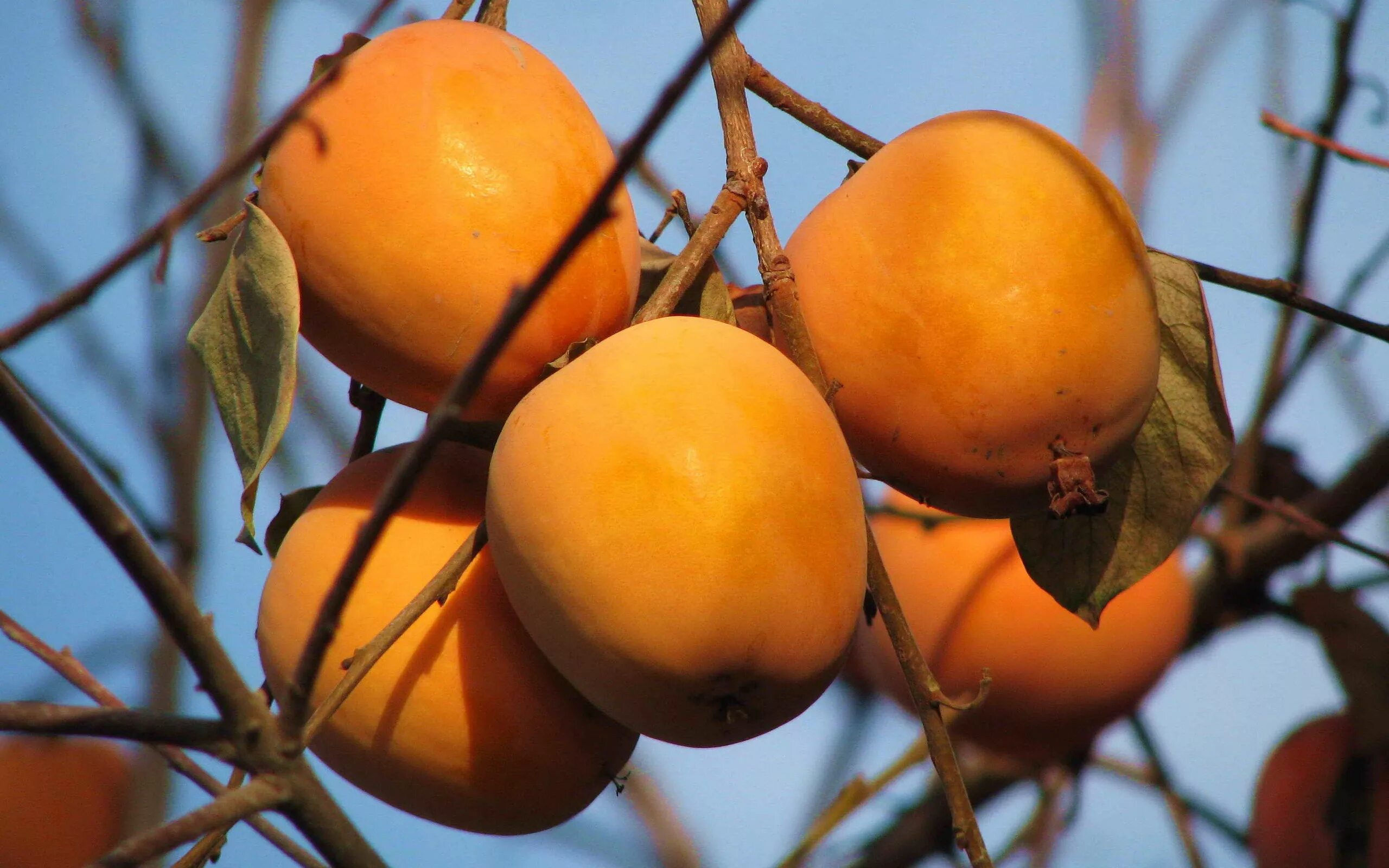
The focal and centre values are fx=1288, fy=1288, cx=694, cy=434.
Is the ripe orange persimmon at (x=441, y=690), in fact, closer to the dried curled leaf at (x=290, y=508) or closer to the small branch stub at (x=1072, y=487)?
the dried curled leaf at (x=290, y=508)

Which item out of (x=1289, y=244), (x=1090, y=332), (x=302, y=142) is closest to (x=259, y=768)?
(x=302, y=142)

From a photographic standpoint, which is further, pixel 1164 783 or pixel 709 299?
pixel 1164 783

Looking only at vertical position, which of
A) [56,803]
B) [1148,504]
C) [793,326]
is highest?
[56,803]

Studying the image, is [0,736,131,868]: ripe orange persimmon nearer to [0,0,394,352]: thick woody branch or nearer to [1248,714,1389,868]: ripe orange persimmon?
[0,0,394,352]: thick woody branch

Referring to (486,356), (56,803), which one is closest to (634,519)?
(486,356)

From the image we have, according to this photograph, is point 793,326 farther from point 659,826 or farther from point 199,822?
point 659,826

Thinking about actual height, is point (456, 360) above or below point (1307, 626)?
above

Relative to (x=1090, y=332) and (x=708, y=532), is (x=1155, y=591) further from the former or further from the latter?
(x=708, y=532)
